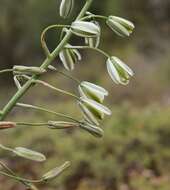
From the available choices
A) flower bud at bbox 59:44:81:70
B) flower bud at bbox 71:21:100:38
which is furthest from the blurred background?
flower bud at bbox 71:21:100:38

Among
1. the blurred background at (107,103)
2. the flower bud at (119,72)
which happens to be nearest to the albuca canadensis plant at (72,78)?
the flower bud at (119,72)

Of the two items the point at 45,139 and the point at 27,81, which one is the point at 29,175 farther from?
the point at 27,81

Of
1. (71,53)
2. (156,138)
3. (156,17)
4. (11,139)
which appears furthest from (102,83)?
(71,53)

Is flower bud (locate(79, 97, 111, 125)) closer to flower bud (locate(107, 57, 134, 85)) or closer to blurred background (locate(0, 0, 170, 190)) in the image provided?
flower bud (locate(107, 57, 134, 85))

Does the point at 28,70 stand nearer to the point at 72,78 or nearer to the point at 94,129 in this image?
the point at 72,78

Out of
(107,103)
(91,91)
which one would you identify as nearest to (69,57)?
(91,91)

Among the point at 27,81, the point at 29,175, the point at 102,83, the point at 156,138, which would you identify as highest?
the point at 27,81
